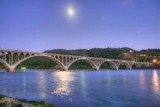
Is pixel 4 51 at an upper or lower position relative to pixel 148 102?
upper

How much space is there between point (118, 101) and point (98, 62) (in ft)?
384

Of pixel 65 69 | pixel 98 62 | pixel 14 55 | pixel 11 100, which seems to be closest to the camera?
pixel 11 100

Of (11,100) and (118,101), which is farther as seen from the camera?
(118,101)

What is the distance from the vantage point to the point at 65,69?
110250 mm

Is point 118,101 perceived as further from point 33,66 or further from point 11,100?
point 33,66

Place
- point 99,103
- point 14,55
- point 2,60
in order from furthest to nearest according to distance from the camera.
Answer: point 14,55, point 2,60, point 99,103

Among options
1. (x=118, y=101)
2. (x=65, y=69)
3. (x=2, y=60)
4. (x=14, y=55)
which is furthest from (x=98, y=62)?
(x=118, y=101)

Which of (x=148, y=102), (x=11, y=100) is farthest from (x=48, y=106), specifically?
(x=148, y=102)

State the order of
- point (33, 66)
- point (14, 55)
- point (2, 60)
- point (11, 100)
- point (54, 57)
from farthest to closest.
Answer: point (33, 66) < point (54, 57) < point (14, 55) < point (2, 60) < point (11, 100)

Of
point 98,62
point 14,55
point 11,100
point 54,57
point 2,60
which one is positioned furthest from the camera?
point 98,62

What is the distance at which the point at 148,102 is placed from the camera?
24.8 meters

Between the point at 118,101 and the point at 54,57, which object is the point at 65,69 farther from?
the point at 118,101

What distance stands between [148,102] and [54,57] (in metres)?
80.2

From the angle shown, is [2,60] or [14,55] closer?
[2,60]
